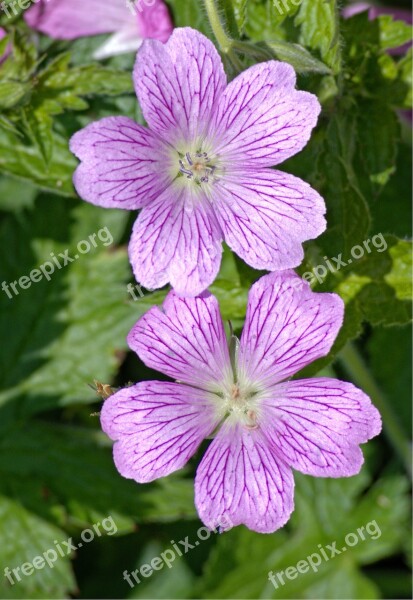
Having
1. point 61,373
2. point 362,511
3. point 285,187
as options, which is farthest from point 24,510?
point 285,187

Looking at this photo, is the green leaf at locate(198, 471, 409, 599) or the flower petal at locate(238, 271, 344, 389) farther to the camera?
the green leaf at locate(198, 471, 409, 599)

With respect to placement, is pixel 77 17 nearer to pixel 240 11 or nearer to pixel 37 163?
pixel 37 163

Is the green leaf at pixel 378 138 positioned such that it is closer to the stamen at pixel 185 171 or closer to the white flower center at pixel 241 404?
the stamen at pixel 185 171

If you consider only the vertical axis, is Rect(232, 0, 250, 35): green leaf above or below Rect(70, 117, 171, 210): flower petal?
above

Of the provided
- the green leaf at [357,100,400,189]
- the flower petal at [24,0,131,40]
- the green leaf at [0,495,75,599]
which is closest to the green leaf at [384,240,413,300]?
the green leaf at [357,100,400,189]

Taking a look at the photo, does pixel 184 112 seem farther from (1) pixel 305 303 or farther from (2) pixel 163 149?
(1) pixel 305 303

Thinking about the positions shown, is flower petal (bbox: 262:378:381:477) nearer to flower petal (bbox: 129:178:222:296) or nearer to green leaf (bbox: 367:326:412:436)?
flower petal (bbox: 129:178:222:296)

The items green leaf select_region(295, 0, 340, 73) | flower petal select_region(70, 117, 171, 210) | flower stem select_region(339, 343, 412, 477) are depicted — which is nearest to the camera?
flower petal select_region(70, 117, 171, 210)
